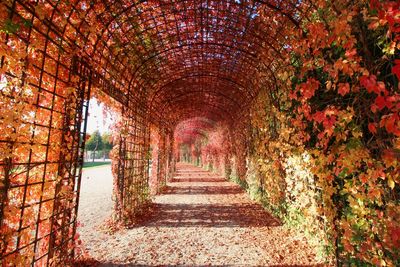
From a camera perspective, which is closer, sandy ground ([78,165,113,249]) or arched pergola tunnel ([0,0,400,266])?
arched pergola tunnel ([0,0,400,266])

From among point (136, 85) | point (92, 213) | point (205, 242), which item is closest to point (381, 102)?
point (205, 242)

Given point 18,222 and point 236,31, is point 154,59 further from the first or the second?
point 18,222

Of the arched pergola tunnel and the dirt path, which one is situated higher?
the arched pergola tunnel

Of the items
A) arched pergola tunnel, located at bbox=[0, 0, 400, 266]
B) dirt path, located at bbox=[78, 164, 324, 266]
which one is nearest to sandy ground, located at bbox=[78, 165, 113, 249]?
dirt path, located at bbox=[78, 164, 324, 266]

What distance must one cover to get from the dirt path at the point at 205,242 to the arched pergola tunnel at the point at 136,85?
765 mm

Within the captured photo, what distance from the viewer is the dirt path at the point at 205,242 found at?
167 inches

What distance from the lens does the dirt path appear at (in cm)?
424

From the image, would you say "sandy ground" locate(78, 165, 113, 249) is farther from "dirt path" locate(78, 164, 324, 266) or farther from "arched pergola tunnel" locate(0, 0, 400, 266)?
"arched pergola tunnel" locate(0, 0, 400, 266)

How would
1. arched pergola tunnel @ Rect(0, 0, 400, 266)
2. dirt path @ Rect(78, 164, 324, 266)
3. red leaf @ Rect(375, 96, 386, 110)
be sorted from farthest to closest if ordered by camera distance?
dirt path @ Rect(78, 164, 324, 266) → arched pergola tunnel @ Rect(0, 0, 400, 266) → red leaf @ Rect(375, 96, 386, 110)

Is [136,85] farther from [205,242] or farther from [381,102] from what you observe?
[381,102]

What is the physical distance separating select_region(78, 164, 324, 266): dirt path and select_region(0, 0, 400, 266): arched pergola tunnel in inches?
30.1

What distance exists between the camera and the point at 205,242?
5.14 meters

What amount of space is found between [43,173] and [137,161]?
4.76 metres

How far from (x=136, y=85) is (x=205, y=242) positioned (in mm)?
5088
